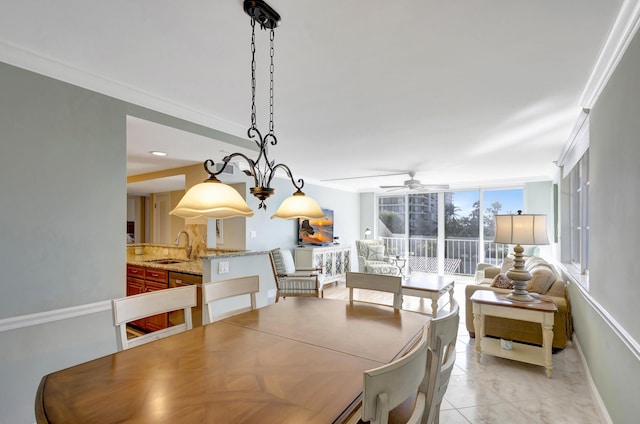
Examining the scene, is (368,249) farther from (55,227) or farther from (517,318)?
(55,227)

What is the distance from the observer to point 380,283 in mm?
2402

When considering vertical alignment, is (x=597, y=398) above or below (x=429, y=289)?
below

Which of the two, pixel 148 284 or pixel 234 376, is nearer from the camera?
pixel 234 376

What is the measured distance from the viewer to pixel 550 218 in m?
6.26

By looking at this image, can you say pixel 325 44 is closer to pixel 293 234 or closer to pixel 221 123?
pixel 221 123

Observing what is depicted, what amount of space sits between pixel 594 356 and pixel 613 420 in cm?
65

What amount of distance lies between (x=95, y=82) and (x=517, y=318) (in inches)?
159

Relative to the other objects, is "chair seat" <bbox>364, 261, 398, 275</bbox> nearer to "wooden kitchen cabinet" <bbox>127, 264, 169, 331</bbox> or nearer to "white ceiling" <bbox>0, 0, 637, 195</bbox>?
"white ceiling" <bbox>0, 0, 637, 195</bbox>

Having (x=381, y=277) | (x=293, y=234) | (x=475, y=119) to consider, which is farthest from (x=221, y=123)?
(x=293, y=234)

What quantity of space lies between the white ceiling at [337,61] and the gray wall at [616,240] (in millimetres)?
345

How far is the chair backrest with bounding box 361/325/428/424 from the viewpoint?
31.4 inches

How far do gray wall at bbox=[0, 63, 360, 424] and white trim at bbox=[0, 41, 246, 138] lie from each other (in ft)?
0.16

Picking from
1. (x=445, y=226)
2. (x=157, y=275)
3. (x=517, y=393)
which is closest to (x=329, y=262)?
(x=445, y=226)

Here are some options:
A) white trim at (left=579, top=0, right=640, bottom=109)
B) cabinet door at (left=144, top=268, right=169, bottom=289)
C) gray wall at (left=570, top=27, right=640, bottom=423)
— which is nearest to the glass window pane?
gray wall at (left=570, top=27, right=640, bottom=423)
